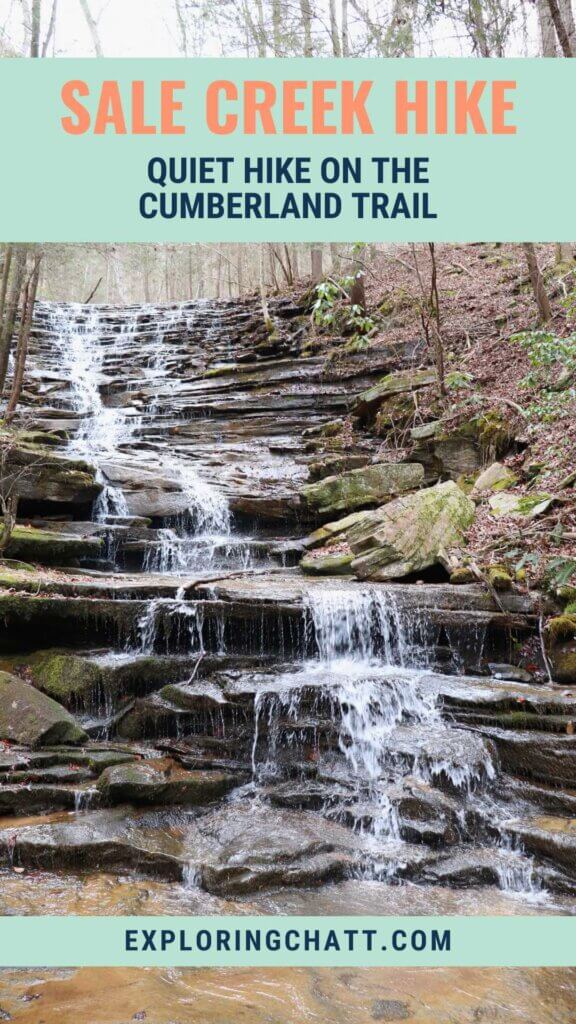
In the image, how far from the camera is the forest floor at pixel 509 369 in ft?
24.2

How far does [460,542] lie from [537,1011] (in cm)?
526

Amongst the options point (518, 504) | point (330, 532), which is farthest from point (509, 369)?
point (330, 532)

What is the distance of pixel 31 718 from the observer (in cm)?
550

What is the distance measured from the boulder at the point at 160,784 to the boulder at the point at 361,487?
17.7 feet

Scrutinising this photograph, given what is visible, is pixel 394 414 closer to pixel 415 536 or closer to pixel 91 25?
pixel 415 536

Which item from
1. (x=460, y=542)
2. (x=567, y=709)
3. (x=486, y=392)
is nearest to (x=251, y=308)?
(x=486, y=392)

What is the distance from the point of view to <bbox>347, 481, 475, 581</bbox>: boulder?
7.99 meters

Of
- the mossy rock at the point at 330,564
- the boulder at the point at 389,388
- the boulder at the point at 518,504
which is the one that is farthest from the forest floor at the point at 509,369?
the mossy rock at the point at 330,564

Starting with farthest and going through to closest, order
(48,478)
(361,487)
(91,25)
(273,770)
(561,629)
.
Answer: (91,25) < (361,487) < (48,478) < (561,629) < (273,770)

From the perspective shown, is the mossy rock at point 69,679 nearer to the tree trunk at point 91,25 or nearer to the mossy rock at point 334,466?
the mossy rock at point 334,466

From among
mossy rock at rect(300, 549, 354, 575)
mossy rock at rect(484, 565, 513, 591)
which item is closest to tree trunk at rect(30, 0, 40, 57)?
mossy rock at rect(300, 549, 354, 575)

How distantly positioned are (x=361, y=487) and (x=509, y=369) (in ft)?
10.7

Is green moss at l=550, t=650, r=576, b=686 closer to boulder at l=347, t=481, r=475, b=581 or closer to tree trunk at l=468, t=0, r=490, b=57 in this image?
boulder at l=347, t=481, r=475, b=581

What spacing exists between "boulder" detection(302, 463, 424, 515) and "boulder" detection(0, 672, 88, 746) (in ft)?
18.0
